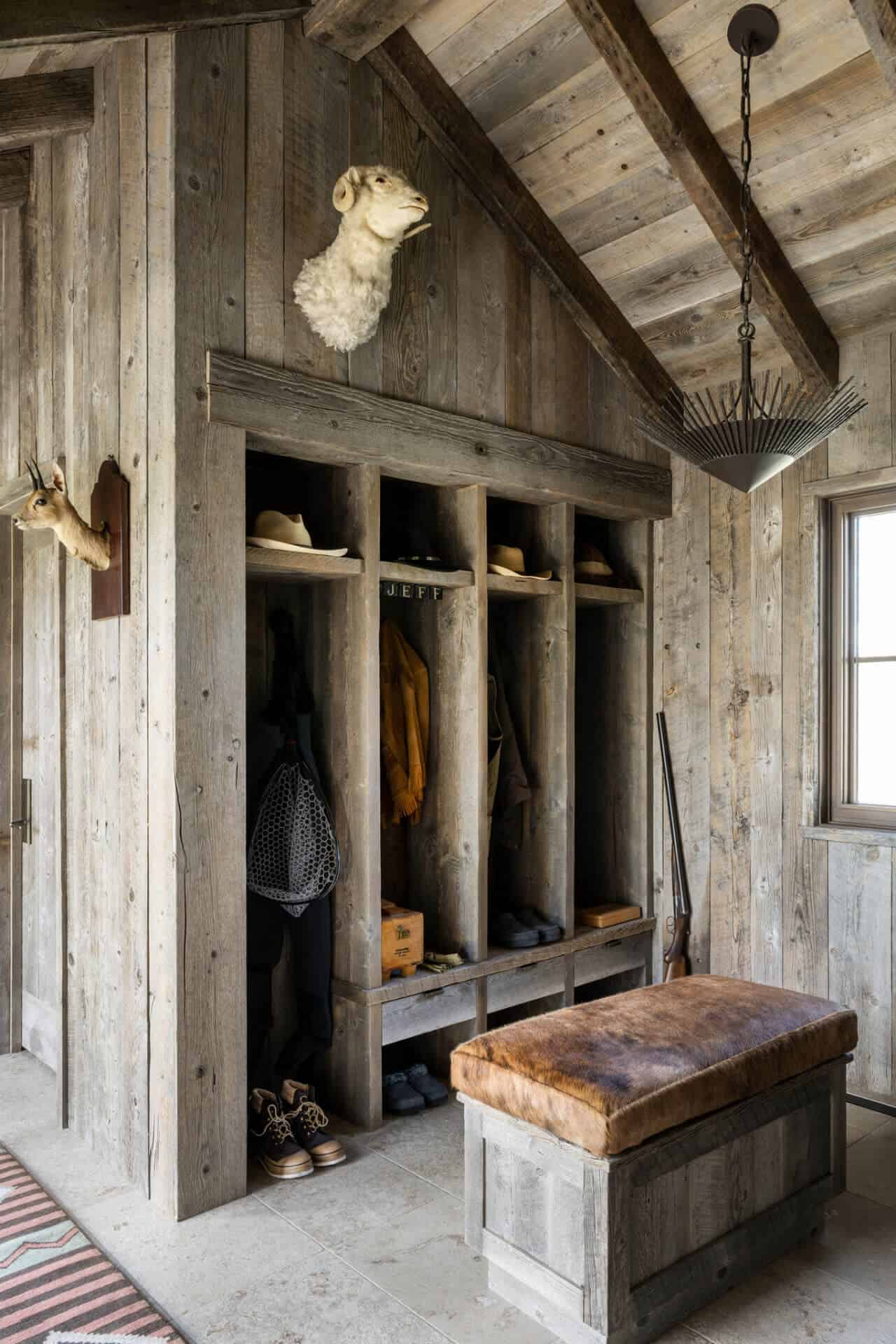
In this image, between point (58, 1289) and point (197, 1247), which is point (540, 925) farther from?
point (58, 1289)

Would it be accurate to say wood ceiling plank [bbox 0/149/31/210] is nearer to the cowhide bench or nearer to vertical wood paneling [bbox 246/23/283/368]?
vertical wood paneling [bbox 246/23/283/368]

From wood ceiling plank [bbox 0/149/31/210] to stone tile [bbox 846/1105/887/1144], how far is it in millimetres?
4260

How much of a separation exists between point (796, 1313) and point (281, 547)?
92.6 inches

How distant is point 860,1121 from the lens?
10.8 ft

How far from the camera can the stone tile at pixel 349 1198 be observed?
259 centimetres

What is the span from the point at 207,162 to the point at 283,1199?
9.43ft

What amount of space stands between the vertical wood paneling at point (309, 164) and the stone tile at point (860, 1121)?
9.59 feet

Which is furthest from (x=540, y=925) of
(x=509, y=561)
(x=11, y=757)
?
(x=11, y=757)

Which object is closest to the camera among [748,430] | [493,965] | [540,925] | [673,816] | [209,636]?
[748,430]

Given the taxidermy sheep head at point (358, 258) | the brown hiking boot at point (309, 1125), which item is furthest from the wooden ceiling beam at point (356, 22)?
the brown hiking boot at point (309, 1125)

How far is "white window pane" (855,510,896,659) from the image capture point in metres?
3.52

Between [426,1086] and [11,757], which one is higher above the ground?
[11,757]

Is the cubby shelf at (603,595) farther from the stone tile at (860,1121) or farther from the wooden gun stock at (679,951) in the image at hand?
the stone tile at (860,1121)

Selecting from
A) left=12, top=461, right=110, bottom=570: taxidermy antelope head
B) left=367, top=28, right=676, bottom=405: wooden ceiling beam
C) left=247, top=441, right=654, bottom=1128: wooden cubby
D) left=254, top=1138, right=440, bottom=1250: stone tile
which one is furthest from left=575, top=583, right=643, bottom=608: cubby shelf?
left=254, top=1138, right=440, bottom=1250: stone tile
